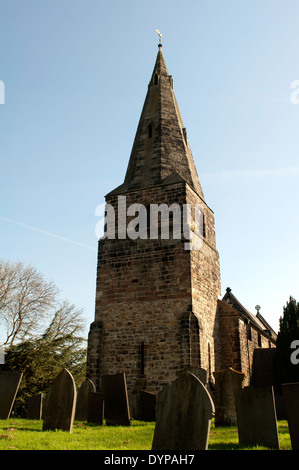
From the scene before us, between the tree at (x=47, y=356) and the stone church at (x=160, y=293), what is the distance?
817 cm

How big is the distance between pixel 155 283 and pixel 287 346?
20.5 feet

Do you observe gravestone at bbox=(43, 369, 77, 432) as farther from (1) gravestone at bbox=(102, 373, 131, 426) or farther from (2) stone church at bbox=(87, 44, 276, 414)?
(2) stone church at bbox=(87, 44, 276, 414)

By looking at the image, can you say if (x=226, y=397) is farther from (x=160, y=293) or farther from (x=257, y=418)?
(x=160, y=293)

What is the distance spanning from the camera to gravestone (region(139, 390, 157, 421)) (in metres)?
11.1

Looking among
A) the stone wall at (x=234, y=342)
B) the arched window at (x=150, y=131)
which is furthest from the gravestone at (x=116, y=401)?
the arched window at (x=150, y=131)

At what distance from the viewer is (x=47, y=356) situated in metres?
23.9

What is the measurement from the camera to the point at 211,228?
19922 mm

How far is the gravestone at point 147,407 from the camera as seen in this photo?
11094 millimetres

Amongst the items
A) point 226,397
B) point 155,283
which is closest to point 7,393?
point 226,397

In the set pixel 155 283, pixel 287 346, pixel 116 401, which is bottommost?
pixel 116 401

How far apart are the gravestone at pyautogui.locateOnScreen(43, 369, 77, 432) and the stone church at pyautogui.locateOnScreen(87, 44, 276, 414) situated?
6.91m
